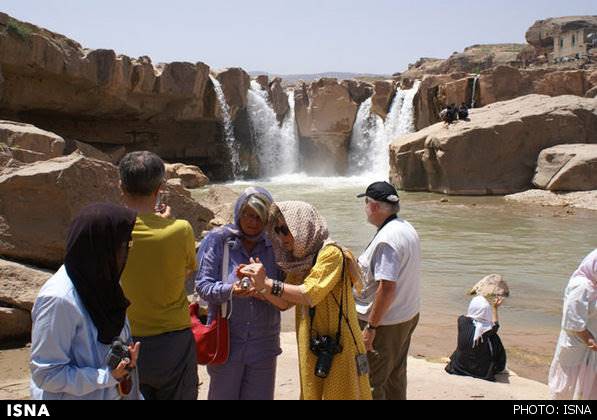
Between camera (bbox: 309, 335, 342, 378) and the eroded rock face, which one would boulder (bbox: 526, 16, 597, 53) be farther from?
camera (bbox: 309, 335, 342, 378)

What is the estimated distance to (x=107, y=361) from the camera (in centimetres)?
208

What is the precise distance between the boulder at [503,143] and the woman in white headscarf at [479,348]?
15.1m

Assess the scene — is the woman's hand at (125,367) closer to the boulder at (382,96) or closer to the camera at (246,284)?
the camera at (246,284)

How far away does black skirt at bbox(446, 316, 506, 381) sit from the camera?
5.10 m

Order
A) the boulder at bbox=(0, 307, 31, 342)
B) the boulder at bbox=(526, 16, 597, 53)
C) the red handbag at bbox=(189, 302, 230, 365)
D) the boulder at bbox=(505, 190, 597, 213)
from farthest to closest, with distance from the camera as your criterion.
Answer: the boulder at bbox=(526, 16, 597, 53)
the boulder at bbox=(505, 190, 597, 213)
the boulder at bbox=(0, 307, 31, 342)
the red handbag at bbox=(189, 302, 230, 365)

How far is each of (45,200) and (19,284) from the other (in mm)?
724

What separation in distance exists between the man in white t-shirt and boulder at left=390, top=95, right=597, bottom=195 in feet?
55.8

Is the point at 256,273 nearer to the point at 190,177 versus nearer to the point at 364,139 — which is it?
the point at 190,177

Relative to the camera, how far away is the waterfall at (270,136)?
1118 inches

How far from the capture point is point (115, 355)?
2.08 metres

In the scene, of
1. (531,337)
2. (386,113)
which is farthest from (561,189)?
(531,337)

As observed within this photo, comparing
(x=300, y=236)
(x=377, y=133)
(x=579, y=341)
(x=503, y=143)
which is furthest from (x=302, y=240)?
(x=377, y=133)

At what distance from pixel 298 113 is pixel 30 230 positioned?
23921mm

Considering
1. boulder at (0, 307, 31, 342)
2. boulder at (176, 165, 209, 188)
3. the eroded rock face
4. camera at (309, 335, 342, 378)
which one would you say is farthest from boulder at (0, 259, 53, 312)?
boulder at (176, 165, 209, 188)
